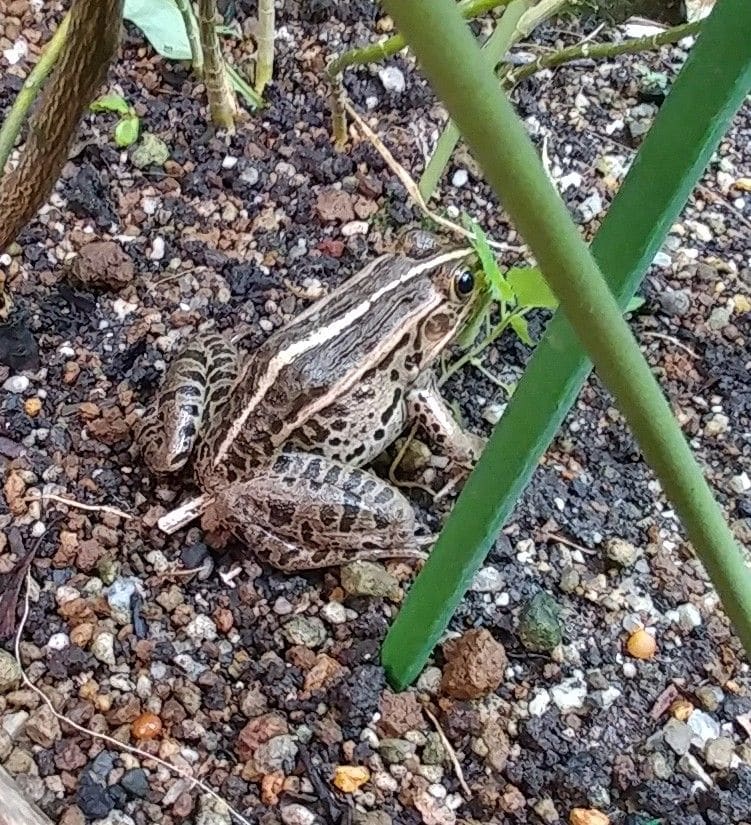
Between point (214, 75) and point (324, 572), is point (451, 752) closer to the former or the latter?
point (324, 572)

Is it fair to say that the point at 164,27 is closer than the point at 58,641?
No

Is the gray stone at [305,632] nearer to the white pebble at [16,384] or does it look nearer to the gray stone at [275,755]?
the gray stone at [275,755]

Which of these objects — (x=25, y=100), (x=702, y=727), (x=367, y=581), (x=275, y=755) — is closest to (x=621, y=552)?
(x=702, y=727)

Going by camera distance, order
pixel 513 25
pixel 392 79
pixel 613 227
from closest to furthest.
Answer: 1. pixel 613 227
2. pixel 513 25
3. pixel 392 79

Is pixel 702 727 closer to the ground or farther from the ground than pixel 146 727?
farther from the ground

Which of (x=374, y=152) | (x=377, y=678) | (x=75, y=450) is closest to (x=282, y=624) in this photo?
(x=377, y=678)

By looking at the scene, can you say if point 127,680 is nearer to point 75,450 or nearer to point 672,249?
point 75,450

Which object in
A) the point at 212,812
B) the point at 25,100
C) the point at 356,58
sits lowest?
the point at 212,812

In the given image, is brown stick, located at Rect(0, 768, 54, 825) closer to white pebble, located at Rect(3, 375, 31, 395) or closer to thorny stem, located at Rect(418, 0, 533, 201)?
white pebble, located at Rect(3, 375, 31, 395)

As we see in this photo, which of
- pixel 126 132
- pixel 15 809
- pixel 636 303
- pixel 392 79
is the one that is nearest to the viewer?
pixel 15 809

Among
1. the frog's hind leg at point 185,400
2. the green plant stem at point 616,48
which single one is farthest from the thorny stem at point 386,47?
the frog's hind leg at point 185,400
